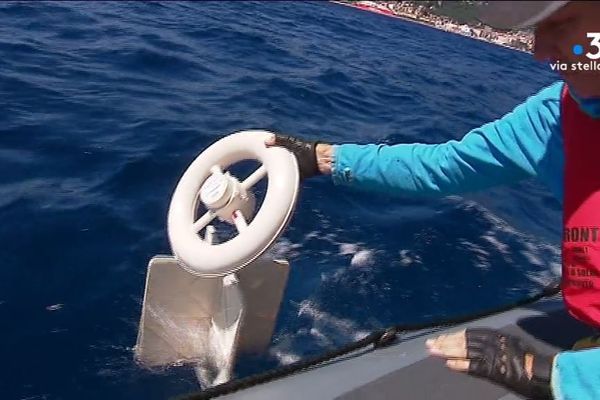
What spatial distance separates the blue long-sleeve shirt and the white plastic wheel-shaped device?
195mm

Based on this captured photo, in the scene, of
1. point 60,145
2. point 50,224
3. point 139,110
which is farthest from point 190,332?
point 139,110

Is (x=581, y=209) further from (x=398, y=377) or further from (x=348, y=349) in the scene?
(x=348, y=349)

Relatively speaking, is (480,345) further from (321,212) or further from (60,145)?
(60,145)

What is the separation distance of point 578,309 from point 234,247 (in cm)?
104

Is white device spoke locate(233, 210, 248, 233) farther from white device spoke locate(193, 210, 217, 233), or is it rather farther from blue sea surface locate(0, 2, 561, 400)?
blue sea surface locate(0, 2, 561, 400)

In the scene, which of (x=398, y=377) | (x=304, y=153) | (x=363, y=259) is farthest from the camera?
Answer: (x=363, y=259)

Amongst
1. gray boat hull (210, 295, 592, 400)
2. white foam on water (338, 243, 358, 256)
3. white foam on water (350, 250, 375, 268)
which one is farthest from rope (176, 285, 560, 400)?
white foam on water (338, 243, 358, 256)

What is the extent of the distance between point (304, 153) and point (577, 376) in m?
1.17

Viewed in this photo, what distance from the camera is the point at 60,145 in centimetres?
446

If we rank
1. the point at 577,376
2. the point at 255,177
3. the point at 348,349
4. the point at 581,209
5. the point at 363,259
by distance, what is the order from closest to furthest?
the point at 577,376 < the point at 581,209 < the point at 348,349 < the point at 255,177 < the point at 363,259

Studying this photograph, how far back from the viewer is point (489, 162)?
2.00 m

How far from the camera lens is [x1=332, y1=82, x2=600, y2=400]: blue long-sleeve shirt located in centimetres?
153

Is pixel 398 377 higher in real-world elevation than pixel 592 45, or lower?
lower

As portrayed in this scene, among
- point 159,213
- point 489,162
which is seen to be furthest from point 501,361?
point 159,213
